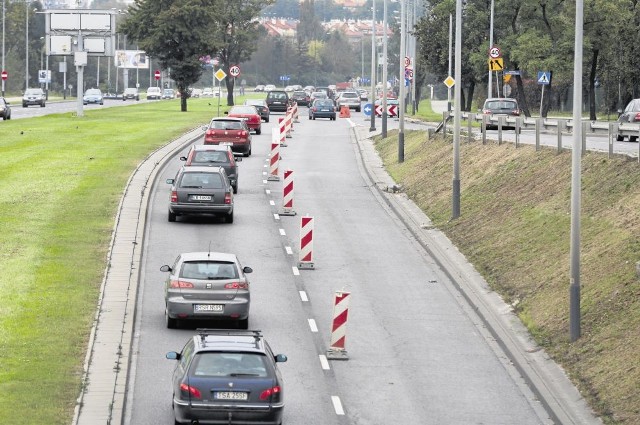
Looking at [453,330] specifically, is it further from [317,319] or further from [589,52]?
[589,52]

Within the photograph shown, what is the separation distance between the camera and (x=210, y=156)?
147ft

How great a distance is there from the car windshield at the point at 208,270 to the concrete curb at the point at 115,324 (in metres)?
1.55

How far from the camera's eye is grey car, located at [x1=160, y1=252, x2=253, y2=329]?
25531 mm

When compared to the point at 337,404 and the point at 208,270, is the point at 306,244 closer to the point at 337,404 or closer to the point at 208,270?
the point at 208,270

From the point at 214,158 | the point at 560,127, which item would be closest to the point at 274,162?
the point at 214,158

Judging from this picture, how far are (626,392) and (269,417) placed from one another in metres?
6.13

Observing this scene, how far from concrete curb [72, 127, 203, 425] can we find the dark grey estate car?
1.52 meters

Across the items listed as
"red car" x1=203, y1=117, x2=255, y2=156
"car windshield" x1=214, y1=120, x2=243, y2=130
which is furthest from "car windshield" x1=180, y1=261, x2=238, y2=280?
"car windshield" x1=214, y1=120, x2=243, y2=130

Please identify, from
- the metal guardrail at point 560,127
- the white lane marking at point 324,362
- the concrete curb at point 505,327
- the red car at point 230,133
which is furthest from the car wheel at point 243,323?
the red car at point 230,133

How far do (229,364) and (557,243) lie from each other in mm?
15111

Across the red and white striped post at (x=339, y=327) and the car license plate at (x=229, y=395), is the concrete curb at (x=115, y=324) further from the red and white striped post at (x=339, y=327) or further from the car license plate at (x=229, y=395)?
the red and white striped post at (x=339, y=327)

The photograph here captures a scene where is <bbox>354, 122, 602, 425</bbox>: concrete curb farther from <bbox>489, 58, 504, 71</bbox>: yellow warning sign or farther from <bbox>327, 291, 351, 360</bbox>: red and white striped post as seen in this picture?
<bbox>489, 58, 504, 71</bbox>: yellow warning sign

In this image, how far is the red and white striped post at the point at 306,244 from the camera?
32656 millimetres

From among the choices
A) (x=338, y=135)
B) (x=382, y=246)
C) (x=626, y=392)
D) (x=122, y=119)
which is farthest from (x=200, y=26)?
(x=626, y=392)
